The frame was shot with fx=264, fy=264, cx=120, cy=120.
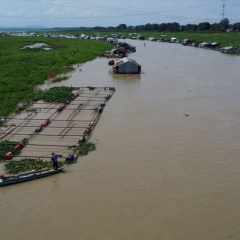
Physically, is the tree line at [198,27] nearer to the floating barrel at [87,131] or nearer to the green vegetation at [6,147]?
the floating barrel at [87,131]

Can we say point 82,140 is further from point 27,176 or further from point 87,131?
point 27,176

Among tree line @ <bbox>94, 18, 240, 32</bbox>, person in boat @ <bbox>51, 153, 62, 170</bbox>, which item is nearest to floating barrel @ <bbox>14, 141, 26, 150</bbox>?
person in boat @ <bbox>51, 153, 62, 170</bbox>

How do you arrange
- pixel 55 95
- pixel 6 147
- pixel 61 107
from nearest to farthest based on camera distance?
pixel 6 147 < pixel 61 107 < pixel 55 95

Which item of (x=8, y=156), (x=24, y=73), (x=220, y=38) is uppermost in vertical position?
(x=220, y=38)

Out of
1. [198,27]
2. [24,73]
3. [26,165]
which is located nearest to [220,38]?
[198,27]

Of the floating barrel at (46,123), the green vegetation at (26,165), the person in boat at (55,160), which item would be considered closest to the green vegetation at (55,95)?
the floating barrel at (46,123)

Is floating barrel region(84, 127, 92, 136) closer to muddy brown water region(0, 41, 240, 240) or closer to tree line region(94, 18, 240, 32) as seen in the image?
muddy brown water region(0, 41, 240, 240)

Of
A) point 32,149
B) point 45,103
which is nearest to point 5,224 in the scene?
point 32,149

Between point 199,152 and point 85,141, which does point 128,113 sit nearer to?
point 85,141
